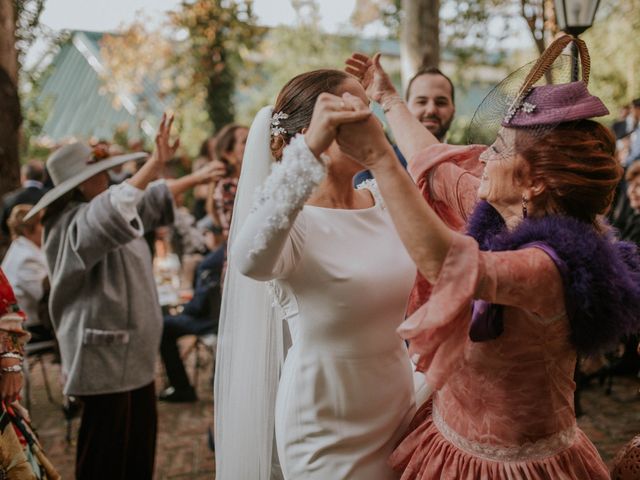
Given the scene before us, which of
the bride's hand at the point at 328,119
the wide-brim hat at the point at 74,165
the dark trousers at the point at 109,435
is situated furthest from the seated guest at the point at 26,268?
the bride's hand at the point at 328,119

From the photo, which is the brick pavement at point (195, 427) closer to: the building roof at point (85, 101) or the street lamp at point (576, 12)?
the street lamp at point (576, 12)

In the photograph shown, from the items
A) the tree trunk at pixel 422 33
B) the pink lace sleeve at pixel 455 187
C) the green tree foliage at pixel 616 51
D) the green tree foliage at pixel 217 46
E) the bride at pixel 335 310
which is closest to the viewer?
the bride at pixel 335 310

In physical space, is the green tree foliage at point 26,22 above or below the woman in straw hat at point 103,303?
above

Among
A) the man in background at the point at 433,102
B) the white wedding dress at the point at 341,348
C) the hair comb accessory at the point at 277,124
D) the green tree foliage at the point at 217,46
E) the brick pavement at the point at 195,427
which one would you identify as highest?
the green tree foliage at the point at 217,46

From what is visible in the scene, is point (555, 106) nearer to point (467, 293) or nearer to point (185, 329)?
point (467, 293)

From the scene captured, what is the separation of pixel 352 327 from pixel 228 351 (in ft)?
1.93

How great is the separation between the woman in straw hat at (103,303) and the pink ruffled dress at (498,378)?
6.21 feet

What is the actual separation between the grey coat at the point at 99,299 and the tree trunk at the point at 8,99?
1.47m

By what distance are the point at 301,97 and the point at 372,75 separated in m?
0.55

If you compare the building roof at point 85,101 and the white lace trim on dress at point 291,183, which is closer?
the white lace trim on dress at point 291,183

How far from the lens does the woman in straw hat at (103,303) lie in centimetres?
290

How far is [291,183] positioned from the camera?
4.26 ft

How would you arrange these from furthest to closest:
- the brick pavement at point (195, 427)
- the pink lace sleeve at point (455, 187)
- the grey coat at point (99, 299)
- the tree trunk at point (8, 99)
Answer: the brick pavement at point (195, 427) < the tree trunk at point (8, 99) < the grey coat at point (99, 299) < the pink lace sleeve at point (455, 187)

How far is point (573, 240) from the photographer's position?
4.33 feet
